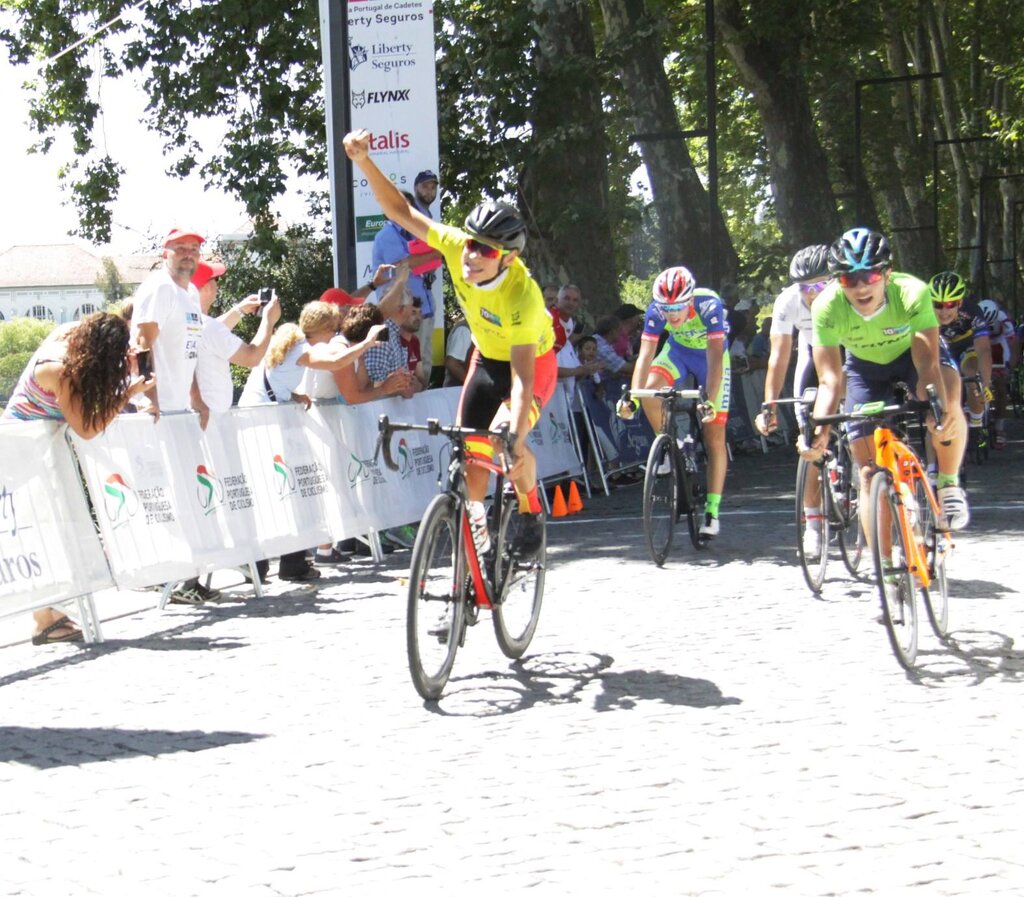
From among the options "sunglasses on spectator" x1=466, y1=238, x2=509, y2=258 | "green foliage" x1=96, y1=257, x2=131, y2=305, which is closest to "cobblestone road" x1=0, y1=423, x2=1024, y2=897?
"sunglasses on spectator" x1=466, y1=238, x2=509, y2=258

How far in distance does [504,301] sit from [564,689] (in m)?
1.74

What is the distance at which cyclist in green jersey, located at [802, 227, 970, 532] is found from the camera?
325 inches

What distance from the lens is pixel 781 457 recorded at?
910 inches

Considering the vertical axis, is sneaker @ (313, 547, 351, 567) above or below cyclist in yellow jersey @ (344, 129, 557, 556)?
below

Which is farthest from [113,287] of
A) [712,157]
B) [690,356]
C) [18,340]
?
[690,356]

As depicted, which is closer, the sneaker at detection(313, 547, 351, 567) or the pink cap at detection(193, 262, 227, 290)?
the pink cap at detection(193, 262, 227, 290)

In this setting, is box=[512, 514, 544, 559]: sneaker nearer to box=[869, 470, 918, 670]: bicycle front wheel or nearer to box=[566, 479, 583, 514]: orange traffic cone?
box=[869, 470, 918, 670]: bicycle front wheel

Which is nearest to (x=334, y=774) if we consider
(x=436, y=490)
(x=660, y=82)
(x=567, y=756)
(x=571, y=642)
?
(x=567, y=756)

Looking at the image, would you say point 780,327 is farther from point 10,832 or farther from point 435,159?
point 10,832

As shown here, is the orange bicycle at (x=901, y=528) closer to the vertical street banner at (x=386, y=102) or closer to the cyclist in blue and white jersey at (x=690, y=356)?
the cyclist in blue and white jersey at (x=690, y=356)

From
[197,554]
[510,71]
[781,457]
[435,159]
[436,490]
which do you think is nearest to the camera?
[197,554]

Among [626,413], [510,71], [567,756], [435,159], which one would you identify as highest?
[510,71]

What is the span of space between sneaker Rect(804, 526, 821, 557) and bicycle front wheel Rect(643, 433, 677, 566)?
1620mm

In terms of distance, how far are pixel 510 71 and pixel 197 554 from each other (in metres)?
11.9
